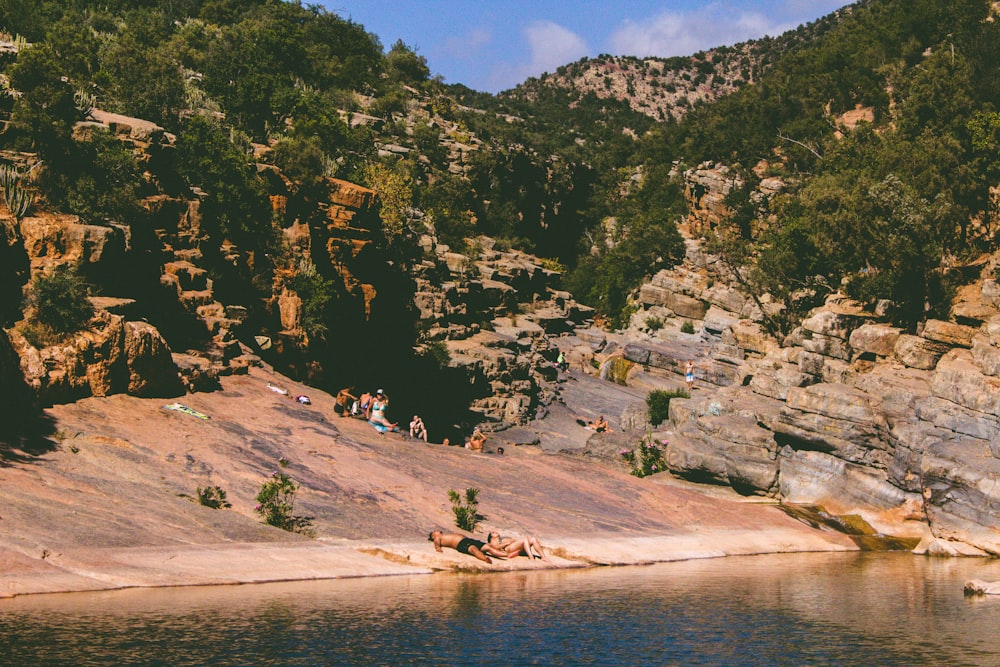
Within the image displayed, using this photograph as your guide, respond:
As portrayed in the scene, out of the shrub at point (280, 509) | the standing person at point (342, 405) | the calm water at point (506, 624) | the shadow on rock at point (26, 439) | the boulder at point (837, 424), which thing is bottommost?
the calm water at point (506, 624)

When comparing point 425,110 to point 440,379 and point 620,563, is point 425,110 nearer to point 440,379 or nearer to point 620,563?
point 440,379

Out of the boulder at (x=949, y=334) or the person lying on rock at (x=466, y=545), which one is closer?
the person lying on rock at (x=466, y=545)

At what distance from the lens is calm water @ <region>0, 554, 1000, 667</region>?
45.0ft

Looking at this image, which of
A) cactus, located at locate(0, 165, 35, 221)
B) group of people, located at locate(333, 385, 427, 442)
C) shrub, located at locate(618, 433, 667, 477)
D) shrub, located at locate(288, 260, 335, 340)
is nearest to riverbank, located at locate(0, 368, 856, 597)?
group of people, located at locate(333, 385, 427, 442)

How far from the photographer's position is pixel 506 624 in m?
16.3

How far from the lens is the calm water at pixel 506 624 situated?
45.0ft

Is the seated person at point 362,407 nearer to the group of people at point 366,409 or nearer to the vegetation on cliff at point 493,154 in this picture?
the group of people at point 366,409

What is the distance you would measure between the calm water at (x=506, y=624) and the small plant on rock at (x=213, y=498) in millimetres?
4615

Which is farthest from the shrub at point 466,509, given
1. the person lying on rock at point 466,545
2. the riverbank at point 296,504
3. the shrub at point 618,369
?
the shrub at point 618,369

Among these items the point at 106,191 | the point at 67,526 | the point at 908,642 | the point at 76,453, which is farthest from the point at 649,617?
the point at 106,191

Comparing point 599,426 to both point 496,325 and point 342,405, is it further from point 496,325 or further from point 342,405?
point 342,405

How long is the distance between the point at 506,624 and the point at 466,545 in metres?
6.98

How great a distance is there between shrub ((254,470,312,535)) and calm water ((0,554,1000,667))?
10.8 feet

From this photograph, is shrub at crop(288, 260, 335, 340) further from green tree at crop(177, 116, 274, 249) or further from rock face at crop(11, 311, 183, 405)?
rock face at crop(11, 311, 183, 405)
